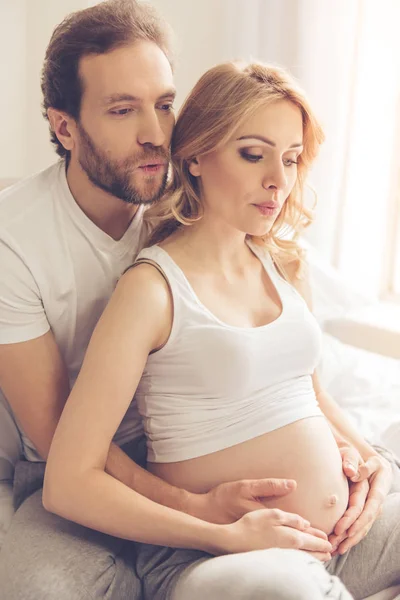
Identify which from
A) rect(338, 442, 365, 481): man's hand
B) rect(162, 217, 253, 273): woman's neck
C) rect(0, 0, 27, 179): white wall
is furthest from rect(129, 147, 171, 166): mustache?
rect(0, 0, 27, 179): white wall

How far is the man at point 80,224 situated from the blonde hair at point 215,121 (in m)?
0.04

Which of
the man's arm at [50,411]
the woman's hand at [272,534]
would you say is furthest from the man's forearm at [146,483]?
the woman's hand at [272,534]

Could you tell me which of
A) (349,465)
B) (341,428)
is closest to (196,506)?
(349,465)

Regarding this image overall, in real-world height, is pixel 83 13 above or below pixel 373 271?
above

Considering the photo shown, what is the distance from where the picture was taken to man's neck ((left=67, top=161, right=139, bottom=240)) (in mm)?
1584

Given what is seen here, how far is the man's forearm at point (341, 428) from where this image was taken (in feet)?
5.16

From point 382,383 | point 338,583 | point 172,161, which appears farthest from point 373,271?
point 338,583

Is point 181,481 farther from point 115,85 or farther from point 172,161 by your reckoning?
point 115,85

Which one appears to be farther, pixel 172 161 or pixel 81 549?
pixel 172 161

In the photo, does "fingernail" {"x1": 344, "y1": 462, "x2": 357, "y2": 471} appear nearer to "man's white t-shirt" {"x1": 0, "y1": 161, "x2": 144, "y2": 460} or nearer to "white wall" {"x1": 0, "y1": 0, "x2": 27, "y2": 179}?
"man's white t-shirt" {"x1": 0, "y1": 161, "x2": 144, "y2": 460}

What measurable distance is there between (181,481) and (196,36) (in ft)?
7.35

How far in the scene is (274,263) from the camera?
5.35ft

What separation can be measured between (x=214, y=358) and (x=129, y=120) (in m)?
0.48

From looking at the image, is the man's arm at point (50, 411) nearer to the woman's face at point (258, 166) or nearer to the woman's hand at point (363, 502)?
the woman's hand at point (363, 502)
